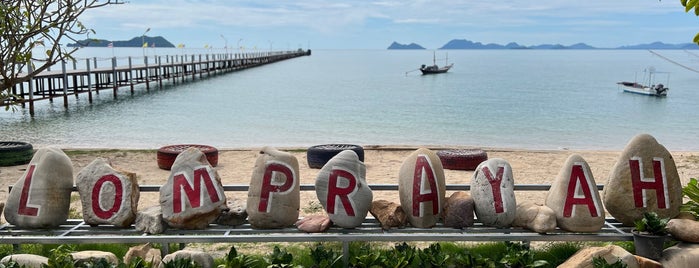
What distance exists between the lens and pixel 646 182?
6.23m

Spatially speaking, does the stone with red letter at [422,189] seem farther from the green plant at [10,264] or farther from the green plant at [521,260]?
the green plant at [10,264]

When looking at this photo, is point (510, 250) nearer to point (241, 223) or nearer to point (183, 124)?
point (241, 223)

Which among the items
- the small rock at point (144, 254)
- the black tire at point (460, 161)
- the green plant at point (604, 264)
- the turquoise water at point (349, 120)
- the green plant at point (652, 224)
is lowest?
the turquoise water at point (349, 120)

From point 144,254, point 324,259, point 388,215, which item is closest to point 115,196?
point 144,254

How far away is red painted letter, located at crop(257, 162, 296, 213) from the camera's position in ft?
20.2

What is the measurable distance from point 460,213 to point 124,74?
247 feet

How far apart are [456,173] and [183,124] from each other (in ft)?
66.0

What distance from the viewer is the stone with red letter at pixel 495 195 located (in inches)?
242

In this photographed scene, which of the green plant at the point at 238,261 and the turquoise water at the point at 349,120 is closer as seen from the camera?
the green plant at the point at 238,261

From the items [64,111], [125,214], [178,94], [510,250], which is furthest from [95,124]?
[510,250]

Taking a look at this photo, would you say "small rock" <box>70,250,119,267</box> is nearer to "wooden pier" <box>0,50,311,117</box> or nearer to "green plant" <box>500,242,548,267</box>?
"green plant" <box>500,242,548,267</box>

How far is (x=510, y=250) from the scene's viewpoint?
5789 mm

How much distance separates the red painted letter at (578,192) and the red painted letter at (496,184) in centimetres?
65

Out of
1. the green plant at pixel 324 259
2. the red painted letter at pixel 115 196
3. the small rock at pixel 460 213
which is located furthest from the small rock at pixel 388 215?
the red painted letter at pixel 115 196
